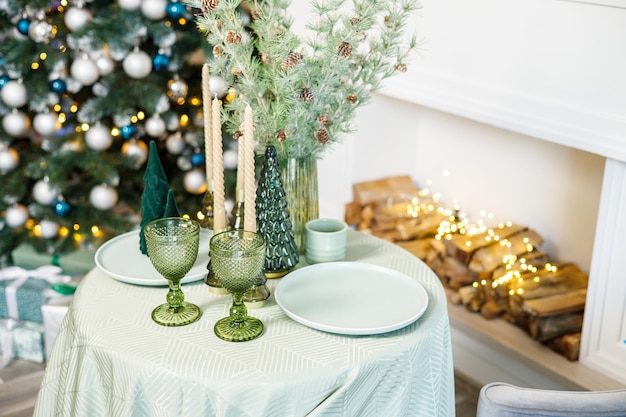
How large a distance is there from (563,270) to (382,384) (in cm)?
130

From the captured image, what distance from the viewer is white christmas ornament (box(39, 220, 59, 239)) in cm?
290

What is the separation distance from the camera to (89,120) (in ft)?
9.12

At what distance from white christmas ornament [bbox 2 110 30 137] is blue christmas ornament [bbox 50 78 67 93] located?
16 centimetres

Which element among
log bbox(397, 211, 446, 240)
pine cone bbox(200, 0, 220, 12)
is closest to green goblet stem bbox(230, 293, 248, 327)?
pine cone bbox(200, 0, 220, 12)

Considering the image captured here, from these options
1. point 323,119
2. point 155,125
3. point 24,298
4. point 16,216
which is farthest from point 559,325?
point 16,216

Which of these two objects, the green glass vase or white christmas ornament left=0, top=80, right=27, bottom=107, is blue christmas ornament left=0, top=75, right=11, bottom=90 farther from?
the green glass vase

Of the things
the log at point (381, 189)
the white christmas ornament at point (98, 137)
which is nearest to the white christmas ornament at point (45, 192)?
the white christmas ornament at point (98, 137)

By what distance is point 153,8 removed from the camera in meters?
2.69

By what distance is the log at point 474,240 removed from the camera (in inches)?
102

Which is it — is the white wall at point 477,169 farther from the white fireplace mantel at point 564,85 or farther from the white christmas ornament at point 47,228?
the white christmas ornament at point 47,228

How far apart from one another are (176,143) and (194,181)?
17 centimetres

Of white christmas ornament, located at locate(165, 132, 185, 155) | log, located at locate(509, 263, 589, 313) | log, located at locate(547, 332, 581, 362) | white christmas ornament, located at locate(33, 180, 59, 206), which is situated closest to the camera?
log, located at locate(547, 332, 581, 362)

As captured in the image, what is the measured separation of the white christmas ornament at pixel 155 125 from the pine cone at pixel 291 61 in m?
1.41

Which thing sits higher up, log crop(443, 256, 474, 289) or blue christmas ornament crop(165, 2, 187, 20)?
blue christmas ornament crop(165, 2, 187, 20)
